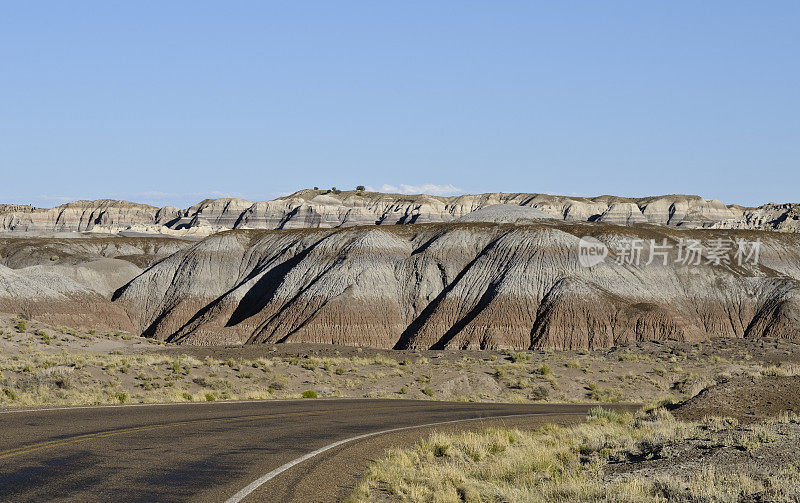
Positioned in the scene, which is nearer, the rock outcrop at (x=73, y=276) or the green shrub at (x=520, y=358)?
the green shrub at (x=520, y=358)

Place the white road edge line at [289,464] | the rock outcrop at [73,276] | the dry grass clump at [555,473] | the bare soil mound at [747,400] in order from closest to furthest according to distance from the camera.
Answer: the dry grass clump at [555,473] → the white road edge line at [289,464] → the bare soil mound at [747,400] → the rock outcrop at [73,276]

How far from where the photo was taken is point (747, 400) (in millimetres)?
20703

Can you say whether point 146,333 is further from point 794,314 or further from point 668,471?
point 668,471

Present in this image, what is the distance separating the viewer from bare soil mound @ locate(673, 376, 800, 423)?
63.5 ft

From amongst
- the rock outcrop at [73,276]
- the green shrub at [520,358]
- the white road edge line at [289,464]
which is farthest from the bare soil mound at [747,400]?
the rock outcrop at [73,276]

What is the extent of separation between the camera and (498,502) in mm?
10641

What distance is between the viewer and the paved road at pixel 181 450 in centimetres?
1079

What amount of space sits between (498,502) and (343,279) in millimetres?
69600

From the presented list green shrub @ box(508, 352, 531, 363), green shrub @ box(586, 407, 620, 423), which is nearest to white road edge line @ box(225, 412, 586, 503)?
green shrub @ box(586, 407, 620, 423)

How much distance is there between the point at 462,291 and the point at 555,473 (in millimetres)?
66356

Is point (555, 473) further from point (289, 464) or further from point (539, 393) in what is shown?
point (539, 393)

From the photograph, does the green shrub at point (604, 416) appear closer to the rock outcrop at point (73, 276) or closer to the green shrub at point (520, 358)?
the green shrub at point (520, 358)

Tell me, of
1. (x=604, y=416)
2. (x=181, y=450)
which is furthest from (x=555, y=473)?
(x=604, y=416)

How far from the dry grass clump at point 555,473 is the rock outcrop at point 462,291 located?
2155 inches
